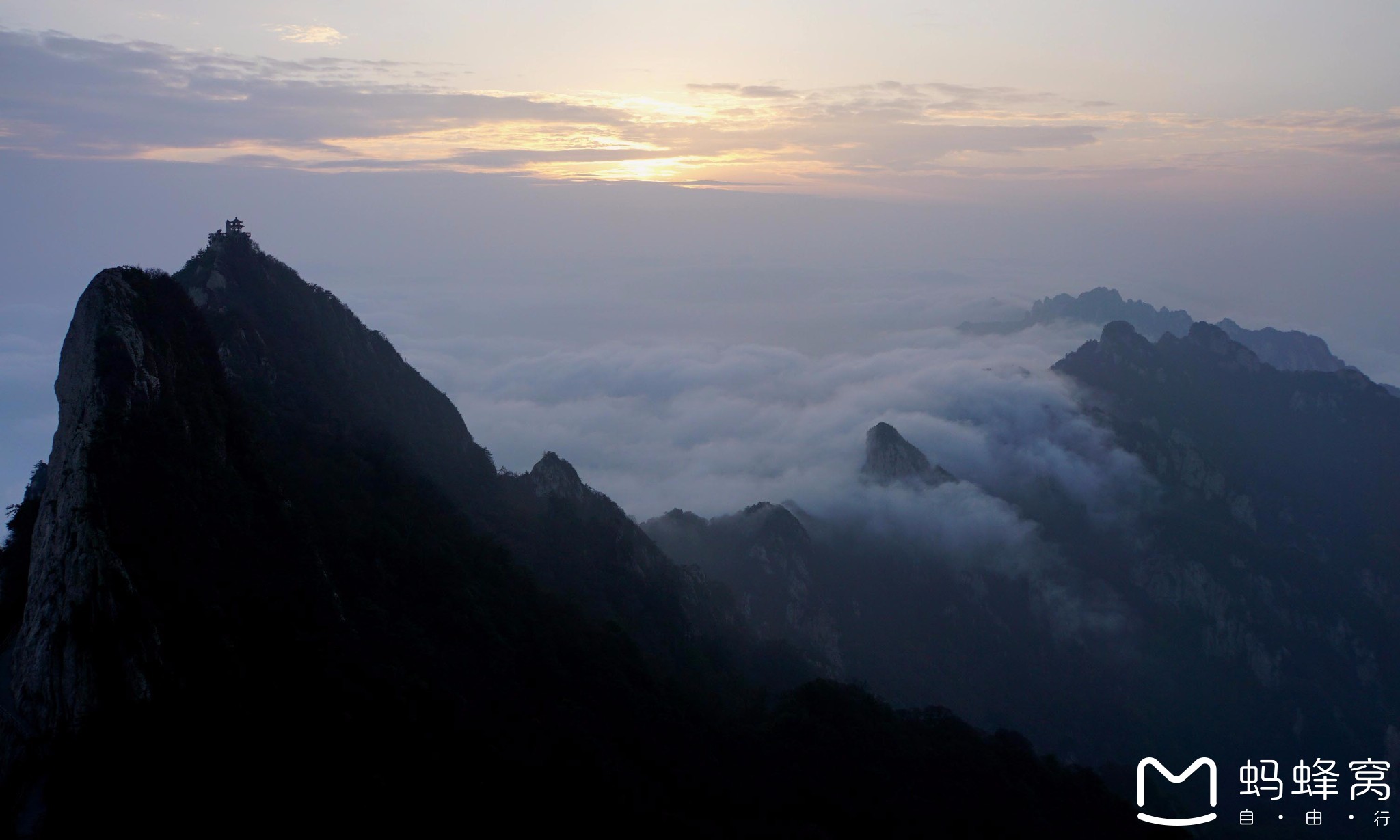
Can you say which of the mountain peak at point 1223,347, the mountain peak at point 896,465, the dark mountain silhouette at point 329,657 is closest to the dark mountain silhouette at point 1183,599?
the mountain peak at point 896,465

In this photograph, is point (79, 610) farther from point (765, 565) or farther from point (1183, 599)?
point (1183, 599)

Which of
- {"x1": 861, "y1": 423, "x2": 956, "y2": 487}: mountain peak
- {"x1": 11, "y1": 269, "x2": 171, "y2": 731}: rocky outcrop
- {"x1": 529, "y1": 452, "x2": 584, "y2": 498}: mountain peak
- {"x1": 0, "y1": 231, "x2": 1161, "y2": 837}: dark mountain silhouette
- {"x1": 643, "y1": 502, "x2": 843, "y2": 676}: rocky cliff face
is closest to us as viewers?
{"x1": 11, "y1": 269, "x2": 171, "y2": 731}: rocky outcrop

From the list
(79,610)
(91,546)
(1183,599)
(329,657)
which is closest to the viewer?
(79,610)

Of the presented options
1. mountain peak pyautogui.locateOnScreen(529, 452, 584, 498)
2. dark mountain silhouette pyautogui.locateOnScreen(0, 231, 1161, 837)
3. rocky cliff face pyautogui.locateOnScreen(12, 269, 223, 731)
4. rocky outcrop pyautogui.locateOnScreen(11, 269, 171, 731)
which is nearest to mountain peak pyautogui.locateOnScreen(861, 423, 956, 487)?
mountain peak pyautogui.locateOnScreen(529, 452, 584, 498)

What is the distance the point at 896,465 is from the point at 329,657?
10041cm

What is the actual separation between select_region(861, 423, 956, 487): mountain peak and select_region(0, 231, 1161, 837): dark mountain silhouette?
220 feet

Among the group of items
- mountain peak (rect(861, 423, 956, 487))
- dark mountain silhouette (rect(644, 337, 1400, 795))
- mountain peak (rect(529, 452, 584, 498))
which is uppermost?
mountain peak (rect(529, 452, 584, 498))

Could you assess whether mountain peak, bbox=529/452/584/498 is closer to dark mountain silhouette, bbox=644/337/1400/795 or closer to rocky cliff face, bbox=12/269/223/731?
dark mountain silhouette, bbox=644/337/1400/795

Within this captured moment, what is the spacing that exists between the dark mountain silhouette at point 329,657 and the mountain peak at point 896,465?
66940mm

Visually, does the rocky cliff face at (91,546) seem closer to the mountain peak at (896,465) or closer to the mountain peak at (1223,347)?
the mountain peak at (896,465)

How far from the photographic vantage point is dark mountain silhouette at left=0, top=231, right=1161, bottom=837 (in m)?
23.2

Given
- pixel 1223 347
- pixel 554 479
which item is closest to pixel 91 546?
pixel 554 479

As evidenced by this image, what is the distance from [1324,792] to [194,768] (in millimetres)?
92889

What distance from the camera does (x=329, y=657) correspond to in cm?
3003
